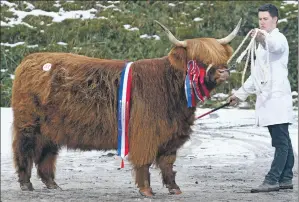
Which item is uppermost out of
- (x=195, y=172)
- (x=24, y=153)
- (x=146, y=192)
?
(x=24, y=153)

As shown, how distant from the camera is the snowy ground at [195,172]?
Answer: 22.1ft

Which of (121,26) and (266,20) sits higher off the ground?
(266,20)

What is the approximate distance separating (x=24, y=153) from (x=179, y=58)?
177 centimetres

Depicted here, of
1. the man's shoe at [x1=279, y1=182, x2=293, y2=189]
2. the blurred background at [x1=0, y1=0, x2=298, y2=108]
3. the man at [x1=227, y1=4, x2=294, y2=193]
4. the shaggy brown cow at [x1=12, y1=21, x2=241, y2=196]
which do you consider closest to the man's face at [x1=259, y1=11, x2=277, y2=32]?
the man at [x1=227, y1=4, x2=294, y2=193]

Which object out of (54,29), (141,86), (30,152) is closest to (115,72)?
(141,86)

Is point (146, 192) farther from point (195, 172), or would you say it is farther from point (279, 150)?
point (195, 172)

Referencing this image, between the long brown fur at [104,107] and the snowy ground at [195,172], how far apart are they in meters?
0.39

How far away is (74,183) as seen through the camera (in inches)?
305

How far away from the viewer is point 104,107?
6828mm

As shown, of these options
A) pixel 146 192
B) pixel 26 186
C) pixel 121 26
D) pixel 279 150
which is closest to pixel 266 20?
pixel 279 150

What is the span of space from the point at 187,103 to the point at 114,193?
105 cm

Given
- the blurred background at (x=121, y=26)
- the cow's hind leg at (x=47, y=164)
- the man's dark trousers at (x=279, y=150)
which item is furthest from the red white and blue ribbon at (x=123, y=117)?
the blurred background at (x=121, y=26)

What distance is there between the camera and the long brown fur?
6.70m

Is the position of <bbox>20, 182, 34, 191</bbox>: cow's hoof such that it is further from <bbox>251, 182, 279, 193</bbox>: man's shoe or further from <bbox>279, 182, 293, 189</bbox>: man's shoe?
<bbox>279, 182, 293, 189</bbox>: man's shoe
